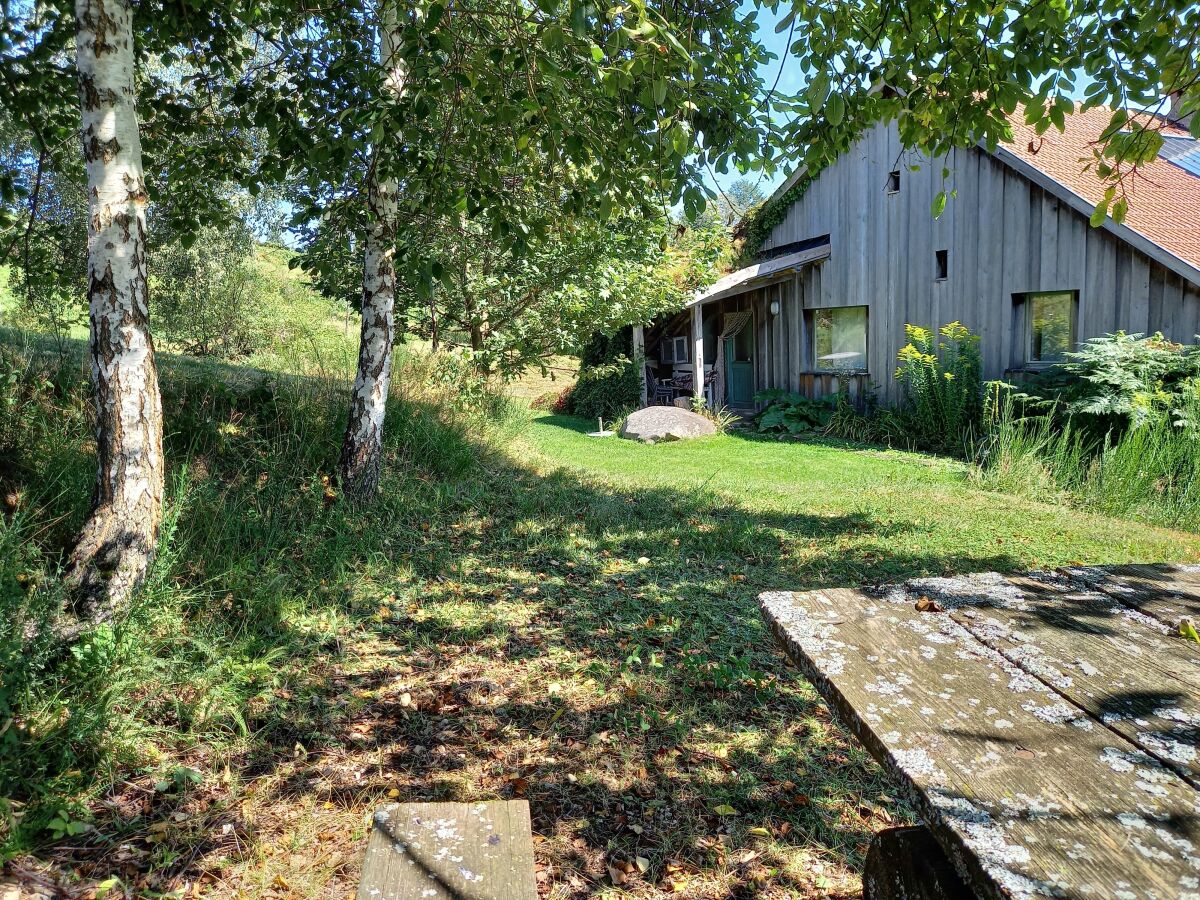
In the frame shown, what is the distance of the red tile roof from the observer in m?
9.84

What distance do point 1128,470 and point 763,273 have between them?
8.34 meters

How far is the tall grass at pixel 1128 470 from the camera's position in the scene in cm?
718

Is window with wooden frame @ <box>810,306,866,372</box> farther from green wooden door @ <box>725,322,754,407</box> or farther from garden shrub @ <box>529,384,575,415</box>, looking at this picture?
garden shrub @ <box>529,384,575,415</box>

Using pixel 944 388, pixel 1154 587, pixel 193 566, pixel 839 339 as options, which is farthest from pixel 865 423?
pixel 1154 587

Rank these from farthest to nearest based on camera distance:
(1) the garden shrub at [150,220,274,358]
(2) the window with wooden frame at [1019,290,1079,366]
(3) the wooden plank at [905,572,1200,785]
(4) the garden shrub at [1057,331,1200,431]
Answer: (1) the garden shrub at [150,220,274,358] → (2) the window with wooden frame at [1019,290,1079,366] → (4) the garden shrub at [1057,331,1200,431] → (3) the wooden plank at [905,572,1200,785]

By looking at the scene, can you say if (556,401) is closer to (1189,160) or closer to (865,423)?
(865,423)

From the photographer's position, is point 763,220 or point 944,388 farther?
point 763,220

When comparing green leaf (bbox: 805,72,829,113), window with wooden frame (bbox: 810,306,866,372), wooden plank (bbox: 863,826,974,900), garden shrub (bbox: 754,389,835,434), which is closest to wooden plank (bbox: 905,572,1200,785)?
wooden plank (bbox: 863,826,974,900)

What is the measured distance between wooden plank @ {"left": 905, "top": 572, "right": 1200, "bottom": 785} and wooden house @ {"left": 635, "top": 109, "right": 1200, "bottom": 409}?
8.04 metres

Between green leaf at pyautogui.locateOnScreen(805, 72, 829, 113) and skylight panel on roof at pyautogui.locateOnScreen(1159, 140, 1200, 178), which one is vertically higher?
skylight panel on roof at pyautogui.locateOnScreen(1159, 140, 1200, 178)

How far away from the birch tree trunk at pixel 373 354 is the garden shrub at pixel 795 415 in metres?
9.70

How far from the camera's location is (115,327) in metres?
3.50

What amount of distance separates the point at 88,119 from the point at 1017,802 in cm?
428

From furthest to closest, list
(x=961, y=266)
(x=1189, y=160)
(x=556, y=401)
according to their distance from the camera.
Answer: (x=556, y=401) < (x=1189, y=160) < (x=961, y=266)
